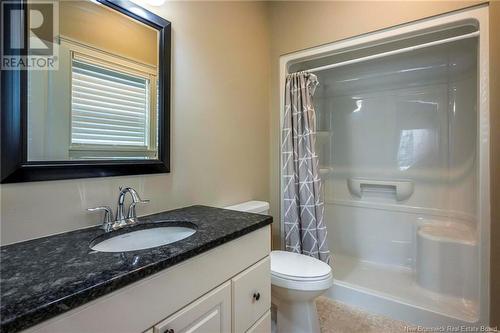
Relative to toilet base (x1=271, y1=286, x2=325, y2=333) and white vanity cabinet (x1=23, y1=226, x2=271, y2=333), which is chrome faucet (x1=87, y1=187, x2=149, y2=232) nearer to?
white vanity cabinet (x1=23, y1=226, x2=271, y2=333)

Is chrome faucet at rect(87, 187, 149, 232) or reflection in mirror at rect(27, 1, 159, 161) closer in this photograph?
reflection in mirror at rect(27, 1, 159, 161)

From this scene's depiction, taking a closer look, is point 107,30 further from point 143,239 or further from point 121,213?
point 143,239

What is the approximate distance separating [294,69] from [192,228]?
165 centimetres

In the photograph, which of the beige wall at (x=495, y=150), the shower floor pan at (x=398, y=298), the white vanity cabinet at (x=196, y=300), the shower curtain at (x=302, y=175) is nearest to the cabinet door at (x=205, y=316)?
the white vanity cabinet at (x=196, y=300)

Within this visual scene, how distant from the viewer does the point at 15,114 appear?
34.3 inches

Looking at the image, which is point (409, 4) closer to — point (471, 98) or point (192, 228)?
point (471, 98)

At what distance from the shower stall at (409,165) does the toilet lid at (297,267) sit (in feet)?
1.81

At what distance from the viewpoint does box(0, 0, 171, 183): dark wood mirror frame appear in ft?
2.81

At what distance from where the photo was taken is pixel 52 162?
3.16 feet

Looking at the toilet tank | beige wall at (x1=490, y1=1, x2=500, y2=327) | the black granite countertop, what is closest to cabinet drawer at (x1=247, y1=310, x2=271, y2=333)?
the black granite countertop

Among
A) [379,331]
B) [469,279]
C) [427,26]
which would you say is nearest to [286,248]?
[379,331]

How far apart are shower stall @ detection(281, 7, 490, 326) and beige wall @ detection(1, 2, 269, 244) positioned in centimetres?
46

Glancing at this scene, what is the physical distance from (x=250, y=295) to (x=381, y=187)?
1937mm

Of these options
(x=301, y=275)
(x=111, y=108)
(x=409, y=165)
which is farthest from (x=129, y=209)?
(x=409, y=165)
